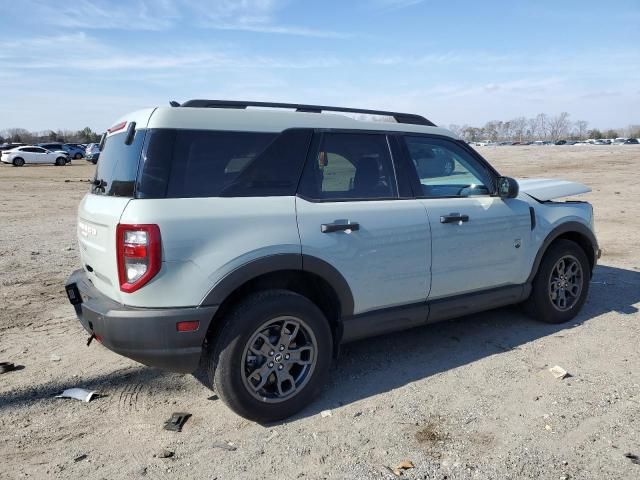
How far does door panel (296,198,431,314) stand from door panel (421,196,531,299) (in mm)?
149

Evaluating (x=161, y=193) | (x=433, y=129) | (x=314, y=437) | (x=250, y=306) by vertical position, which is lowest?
(x=314, y=437)

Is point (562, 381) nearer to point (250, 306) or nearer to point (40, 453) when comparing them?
point (250, 306)

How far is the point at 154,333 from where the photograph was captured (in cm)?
310

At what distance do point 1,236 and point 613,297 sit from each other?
9858 mm

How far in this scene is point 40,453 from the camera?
3.11 meters

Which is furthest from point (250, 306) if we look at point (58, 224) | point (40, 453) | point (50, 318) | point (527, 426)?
point (58, 224)

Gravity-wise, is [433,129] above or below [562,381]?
above

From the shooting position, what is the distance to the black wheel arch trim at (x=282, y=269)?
10.5 ft

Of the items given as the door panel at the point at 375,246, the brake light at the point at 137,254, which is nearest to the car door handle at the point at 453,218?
the door panel at the point at 375,246

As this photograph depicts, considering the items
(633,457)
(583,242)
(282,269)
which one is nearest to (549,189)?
(583,242)

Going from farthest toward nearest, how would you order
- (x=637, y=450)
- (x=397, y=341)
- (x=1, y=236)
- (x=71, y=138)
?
(x=71, y=138) < (x=1, y=236) < (x=397, y=341) < (x=637, y=450)

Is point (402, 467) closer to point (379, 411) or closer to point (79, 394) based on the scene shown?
point (379, 411)

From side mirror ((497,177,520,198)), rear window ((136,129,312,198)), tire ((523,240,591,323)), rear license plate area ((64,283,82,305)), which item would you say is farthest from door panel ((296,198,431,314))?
rear license plate area ((64,283,82,305))

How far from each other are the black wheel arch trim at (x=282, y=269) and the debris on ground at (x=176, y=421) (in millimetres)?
871
